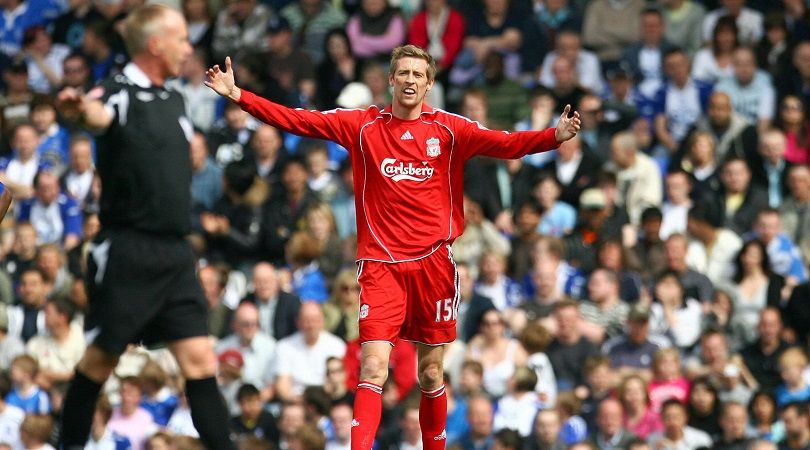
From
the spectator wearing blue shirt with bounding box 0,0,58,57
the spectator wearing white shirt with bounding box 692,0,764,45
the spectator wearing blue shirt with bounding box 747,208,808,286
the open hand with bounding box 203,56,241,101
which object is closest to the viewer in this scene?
the open hand with bounding box 203,56,241,101

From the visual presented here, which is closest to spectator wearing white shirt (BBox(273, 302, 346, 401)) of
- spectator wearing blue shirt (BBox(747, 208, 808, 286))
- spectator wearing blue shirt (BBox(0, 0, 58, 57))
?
spectator wearing blue shirt (BBox(747, 208, 808, 286))

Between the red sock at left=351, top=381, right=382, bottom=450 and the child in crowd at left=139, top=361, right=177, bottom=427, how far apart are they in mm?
4757

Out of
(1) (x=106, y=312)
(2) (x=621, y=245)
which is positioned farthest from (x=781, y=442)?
(1) (x=106, y=312)

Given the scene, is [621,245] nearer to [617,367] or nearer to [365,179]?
[617,367]

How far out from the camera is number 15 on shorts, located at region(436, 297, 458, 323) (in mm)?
10164

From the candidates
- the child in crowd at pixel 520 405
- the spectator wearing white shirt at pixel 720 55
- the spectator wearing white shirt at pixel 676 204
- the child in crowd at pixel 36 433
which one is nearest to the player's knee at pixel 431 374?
the child in crowd at pixel 520 405

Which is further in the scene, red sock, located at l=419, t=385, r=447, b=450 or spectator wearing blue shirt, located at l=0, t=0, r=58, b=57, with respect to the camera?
spectator wearing blue shirt, located at l=0, t=0, r=58, b=57

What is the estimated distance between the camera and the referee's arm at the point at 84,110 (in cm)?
879

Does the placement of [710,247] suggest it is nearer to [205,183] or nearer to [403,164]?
[205,183]

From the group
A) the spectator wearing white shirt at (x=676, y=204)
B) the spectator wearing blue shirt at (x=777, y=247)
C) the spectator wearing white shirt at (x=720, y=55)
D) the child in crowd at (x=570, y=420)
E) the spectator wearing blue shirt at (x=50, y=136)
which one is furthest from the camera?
the spectator wearing white shirt at (x=720, y=55)

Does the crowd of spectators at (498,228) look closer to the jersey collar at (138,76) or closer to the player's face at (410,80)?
the player's face at (410,80)

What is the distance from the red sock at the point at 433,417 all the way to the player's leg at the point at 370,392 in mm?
490

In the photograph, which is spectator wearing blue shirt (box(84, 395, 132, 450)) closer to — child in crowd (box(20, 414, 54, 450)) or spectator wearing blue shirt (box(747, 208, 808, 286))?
child in crowd (box(20, 414, 54, 450))

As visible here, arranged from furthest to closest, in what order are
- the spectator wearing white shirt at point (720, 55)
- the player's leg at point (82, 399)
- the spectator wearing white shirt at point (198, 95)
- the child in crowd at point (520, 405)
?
the spectator wearing white shirt at point (198, 95) < the spectator wearing white shirt at point (720, 55) < the child in crowd at point (520, 405) < the player's leg at point (82, 399)
